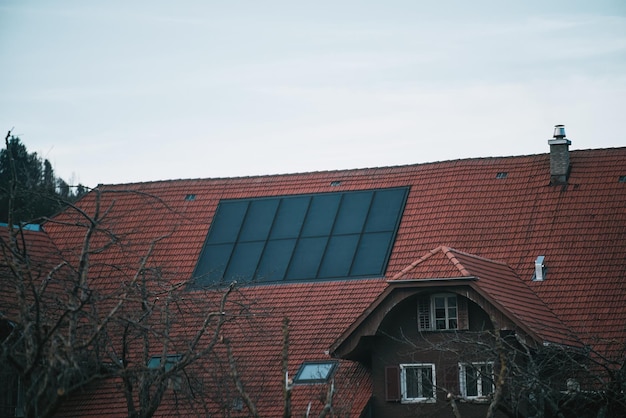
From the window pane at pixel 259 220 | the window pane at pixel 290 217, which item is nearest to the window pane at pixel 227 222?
the window pane at pixel 259 220

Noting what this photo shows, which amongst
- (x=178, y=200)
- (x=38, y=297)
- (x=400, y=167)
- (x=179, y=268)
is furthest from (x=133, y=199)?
(x=38, y=297)

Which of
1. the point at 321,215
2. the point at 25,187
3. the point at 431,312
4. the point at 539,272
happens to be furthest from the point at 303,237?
the point at 25,187

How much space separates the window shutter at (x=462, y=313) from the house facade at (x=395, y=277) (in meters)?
0.04

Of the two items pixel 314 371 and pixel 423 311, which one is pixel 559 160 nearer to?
pixel 423 311

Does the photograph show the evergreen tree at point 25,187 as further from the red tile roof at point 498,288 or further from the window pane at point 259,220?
the red tile roof at point 498,288

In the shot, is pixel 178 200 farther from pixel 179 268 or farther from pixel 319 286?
pixel 319 286

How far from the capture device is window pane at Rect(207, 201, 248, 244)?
37.7 metres

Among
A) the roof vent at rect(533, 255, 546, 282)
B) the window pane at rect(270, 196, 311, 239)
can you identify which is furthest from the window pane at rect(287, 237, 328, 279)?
the roof vent at rect(533, 255, 546, 282)

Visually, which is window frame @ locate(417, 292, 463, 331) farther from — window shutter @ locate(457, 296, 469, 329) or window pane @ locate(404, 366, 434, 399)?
window pane @ locate(404, 366, 434, 399)

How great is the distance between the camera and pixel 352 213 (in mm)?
36906

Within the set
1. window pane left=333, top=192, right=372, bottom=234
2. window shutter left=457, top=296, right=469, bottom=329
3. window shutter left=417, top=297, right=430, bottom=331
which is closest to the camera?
window shutter left=457, top=296, right=469, bottom=329

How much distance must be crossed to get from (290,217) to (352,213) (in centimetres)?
205

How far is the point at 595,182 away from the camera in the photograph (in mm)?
34781

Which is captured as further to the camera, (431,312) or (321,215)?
(321,215)
